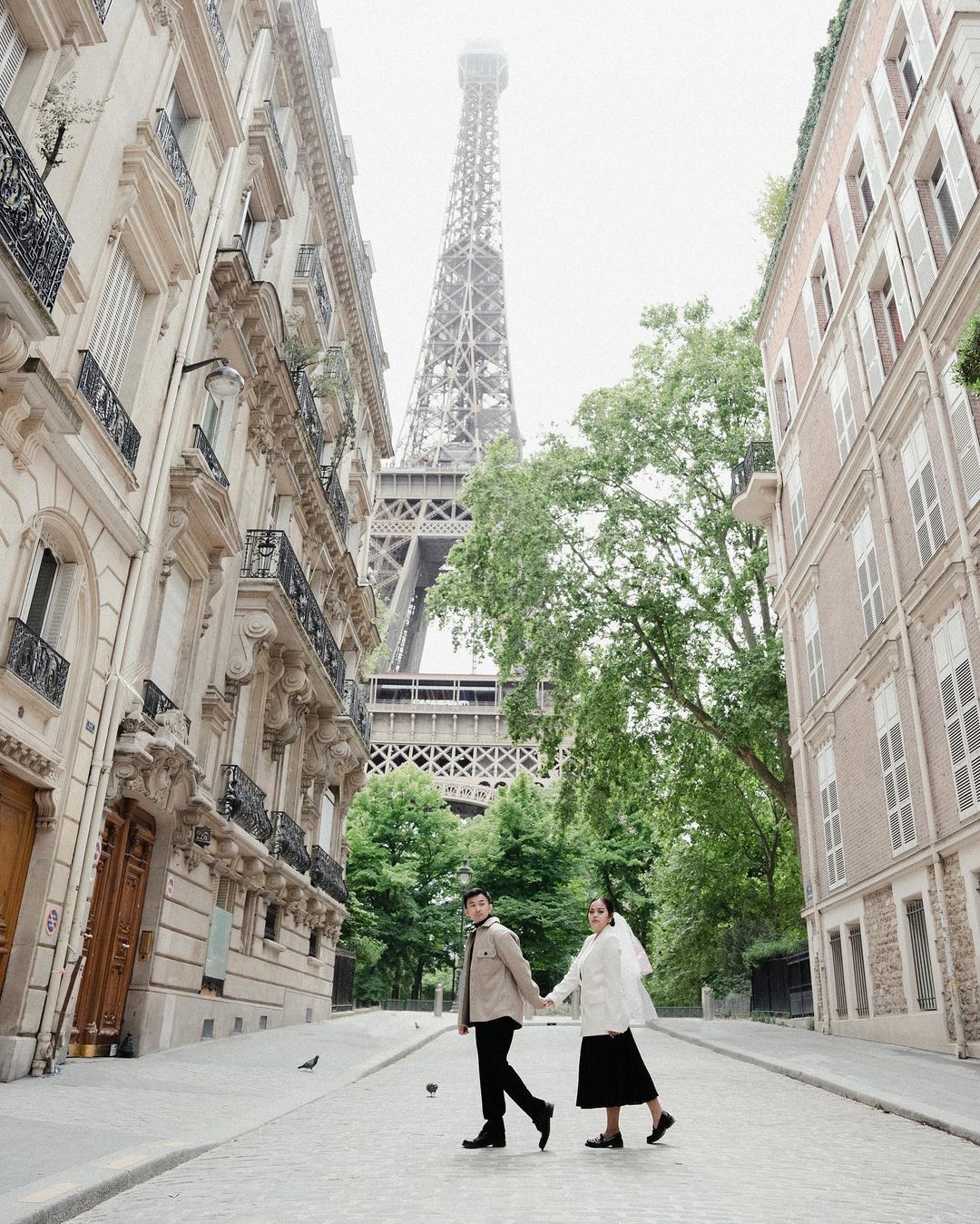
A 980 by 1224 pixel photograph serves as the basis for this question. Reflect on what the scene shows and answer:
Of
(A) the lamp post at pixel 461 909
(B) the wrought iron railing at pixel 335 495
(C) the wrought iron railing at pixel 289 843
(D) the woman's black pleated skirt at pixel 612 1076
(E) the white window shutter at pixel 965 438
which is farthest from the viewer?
(A) the lamp post at pixel 461 909

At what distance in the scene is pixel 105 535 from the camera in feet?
39.4

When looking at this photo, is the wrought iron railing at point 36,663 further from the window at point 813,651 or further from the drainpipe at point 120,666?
the window at point 813,651

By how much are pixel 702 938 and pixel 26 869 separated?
98.3 ft

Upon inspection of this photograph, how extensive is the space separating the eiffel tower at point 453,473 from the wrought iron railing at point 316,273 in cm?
2363

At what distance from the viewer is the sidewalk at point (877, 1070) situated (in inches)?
338

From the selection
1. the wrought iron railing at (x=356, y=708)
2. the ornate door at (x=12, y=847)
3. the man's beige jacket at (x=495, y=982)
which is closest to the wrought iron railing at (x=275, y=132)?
the wrought iron railing at (x=356, y=708)

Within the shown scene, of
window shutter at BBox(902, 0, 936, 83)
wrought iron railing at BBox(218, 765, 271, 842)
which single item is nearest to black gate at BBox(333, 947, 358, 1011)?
wrought iron railing at BBox(218, 765, 271, 842)

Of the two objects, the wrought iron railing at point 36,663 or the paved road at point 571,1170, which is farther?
the wrought iron railing at point 36,663

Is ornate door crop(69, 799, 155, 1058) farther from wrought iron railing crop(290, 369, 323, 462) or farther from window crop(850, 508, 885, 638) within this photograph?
window crop(850, 508, 885, 638)

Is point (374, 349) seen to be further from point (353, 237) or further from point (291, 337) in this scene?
point (291, 337)

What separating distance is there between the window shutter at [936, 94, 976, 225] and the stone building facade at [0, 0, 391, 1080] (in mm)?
10458

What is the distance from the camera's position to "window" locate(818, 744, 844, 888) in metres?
21.3

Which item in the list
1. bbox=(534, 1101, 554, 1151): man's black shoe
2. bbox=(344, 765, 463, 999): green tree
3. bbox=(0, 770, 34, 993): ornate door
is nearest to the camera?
bbox=(534, 1101, 554, 1151): man's black shoe

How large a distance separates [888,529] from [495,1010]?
13613 millimetres
